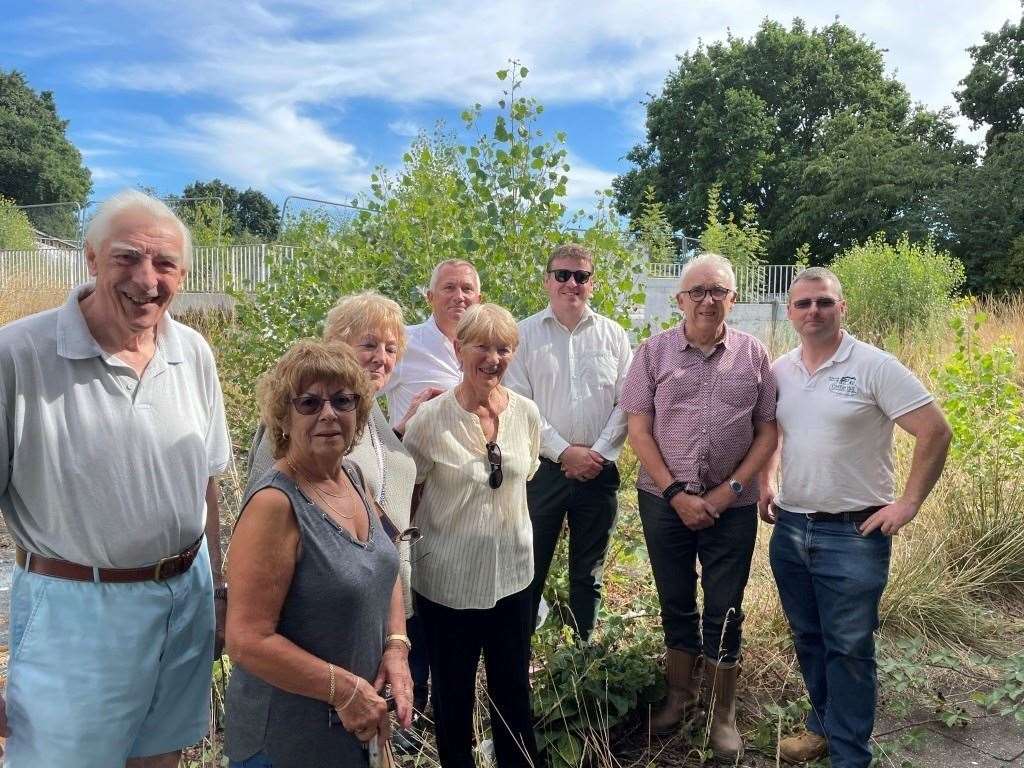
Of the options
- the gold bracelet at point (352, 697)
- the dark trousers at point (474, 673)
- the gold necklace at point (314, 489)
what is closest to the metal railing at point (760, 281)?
the dark trousers at point (474, 673)

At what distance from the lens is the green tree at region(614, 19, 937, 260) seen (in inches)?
1547

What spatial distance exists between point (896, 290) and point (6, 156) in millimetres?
62352

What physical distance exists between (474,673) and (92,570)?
126 cm

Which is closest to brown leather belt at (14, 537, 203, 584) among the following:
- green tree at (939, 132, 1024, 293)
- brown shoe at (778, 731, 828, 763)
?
brown shoe at (778, 731, 828, 763)

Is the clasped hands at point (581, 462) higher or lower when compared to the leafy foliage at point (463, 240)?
lower

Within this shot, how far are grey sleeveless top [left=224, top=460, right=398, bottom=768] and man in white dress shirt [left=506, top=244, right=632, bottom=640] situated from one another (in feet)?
6.04

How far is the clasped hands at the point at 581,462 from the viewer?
3.66 meters

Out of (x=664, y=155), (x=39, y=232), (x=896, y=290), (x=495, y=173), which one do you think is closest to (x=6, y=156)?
(x=39, y=232)

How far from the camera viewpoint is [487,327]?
271cm

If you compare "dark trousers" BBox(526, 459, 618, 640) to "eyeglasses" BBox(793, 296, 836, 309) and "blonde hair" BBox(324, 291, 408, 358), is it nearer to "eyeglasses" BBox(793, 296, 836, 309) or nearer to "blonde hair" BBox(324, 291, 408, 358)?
"eyeglasses" BBox(793, 296, 836, 309)

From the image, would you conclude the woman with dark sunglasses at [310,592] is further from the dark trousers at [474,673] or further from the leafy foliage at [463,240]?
the leafy foliage at [463,240]

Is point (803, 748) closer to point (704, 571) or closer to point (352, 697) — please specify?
point (704, 571)

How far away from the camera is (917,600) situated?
185 inches

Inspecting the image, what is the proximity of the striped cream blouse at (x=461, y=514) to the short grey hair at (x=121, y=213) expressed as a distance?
0.94 m
